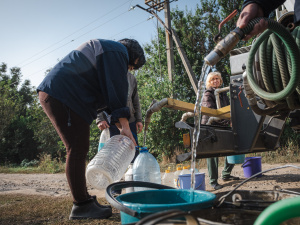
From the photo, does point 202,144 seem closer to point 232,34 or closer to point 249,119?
point 249,119

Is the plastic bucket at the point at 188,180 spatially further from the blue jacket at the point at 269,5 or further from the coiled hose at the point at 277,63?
the blue jacket at the point at 269,5

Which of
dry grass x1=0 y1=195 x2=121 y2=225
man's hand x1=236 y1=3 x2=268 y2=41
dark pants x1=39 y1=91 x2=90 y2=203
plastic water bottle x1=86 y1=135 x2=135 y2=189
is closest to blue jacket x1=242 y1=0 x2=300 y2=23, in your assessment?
man's hand x1=236 y1=3 x2=268 y2=41

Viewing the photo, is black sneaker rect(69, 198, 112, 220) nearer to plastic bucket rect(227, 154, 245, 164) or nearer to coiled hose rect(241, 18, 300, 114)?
coiled hose rect(241, 18, 300, 114)

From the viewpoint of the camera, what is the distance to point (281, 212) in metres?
0.65

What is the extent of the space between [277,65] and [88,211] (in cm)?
213

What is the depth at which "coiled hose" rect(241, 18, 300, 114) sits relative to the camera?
5.30ft

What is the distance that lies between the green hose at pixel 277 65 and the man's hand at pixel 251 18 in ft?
0.10

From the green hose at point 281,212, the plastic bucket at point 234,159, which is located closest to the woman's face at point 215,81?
the plastic bucket at point 234,159

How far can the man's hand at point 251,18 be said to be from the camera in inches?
62.3

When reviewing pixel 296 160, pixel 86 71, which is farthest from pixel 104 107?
pixel 296 160

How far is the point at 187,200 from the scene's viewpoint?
1.48 metres

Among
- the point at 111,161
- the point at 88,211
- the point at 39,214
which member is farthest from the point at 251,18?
the point at 39,214

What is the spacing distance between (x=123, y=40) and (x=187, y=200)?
2035 mm

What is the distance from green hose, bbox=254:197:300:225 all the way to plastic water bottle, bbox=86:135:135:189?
1938mm
